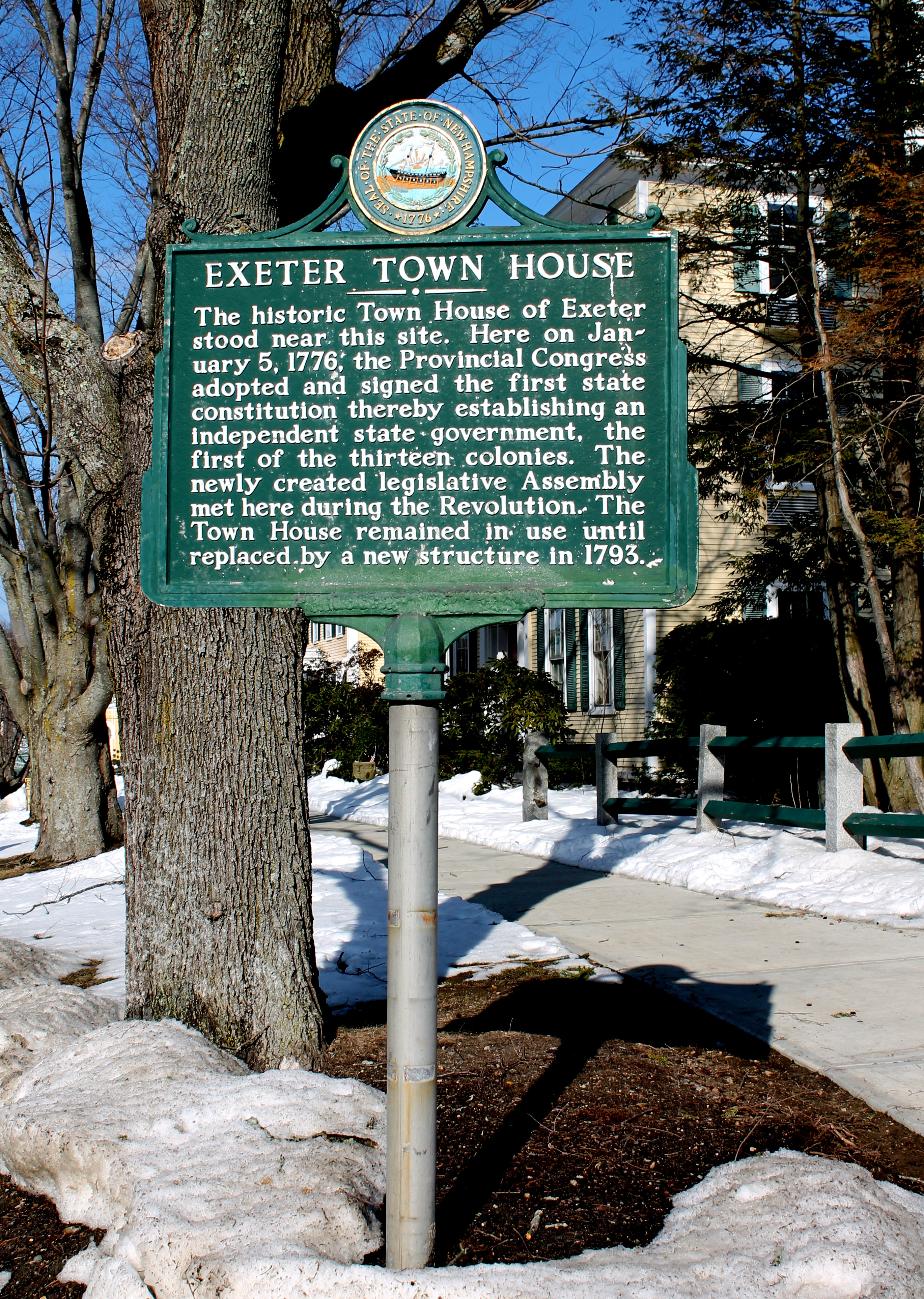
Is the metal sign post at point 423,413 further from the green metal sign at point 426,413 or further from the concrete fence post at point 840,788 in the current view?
the concrete fence post at point 840,788

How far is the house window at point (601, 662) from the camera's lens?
20.0 m

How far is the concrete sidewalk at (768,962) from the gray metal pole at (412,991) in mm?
1848

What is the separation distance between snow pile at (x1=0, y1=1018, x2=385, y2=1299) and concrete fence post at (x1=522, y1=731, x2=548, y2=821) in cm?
895

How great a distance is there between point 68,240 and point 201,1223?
38.7 feet

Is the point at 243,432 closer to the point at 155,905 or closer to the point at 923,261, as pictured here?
the point at 155,905

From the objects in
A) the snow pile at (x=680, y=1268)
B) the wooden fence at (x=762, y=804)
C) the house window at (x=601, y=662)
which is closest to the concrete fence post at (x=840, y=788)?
the wooden fence at (x=762, y=804)

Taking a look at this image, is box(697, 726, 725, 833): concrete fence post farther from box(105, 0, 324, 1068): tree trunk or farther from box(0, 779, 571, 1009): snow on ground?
box(105, 0, 324, 1068): tree trunk

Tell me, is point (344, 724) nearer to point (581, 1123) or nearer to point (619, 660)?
point (619, 660)

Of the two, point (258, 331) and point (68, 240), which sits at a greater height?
point (68, 240)

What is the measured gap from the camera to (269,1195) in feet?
9.99

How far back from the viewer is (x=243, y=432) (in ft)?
11.0

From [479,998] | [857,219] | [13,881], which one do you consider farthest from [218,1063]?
[857,219]

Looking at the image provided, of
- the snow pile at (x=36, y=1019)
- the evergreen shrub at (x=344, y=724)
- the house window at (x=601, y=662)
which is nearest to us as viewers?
the snow pile at (x=36, y=1019)

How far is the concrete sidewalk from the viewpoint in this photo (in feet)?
15.0
